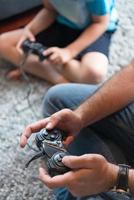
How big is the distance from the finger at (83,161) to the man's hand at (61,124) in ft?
0.44

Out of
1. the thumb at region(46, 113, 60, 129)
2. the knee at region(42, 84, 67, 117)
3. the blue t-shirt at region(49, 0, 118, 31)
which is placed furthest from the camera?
the blue t-shirt at region(49, 0, 118, 31)

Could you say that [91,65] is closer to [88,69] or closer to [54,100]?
[88,69]

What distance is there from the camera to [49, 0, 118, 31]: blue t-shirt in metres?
1.23

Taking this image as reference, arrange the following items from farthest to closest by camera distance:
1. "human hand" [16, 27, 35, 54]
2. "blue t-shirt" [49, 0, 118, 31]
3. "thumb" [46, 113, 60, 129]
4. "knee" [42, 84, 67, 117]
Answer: "human hand" [16, 27, 35, 54] < "blue t-shirt" [49, 0, 118, 31] < "knee" [42, 84, 67, 117] < "thumb" [46, 113, 60, 129]

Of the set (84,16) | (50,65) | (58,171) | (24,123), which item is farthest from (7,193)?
(84,16)

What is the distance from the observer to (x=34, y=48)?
1.33 metres

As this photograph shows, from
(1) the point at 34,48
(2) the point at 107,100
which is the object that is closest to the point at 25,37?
(1) the point at 34,48

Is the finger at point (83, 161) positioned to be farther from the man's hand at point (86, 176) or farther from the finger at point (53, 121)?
the finger at point (53, 121)

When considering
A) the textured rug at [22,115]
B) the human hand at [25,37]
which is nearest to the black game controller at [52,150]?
the textured rug at [22,115]

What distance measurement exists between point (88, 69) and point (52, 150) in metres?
0.58

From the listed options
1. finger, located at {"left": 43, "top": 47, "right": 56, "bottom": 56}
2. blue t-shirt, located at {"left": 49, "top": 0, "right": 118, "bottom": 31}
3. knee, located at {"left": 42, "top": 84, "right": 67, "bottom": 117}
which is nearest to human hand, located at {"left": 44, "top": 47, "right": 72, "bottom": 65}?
finger, located at {"left": 43, "top": 47, "right": 56, "bottom": 56}

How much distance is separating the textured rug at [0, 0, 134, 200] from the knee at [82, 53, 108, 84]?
10 cm

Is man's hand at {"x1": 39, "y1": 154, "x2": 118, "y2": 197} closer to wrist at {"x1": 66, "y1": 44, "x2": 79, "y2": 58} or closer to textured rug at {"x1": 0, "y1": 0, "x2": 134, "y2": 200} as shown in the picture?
textured rug at {"x1": 0, "y1": 0, "x2": 134, "y2": 200}

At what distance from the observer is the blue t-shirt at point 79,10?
1.23m
